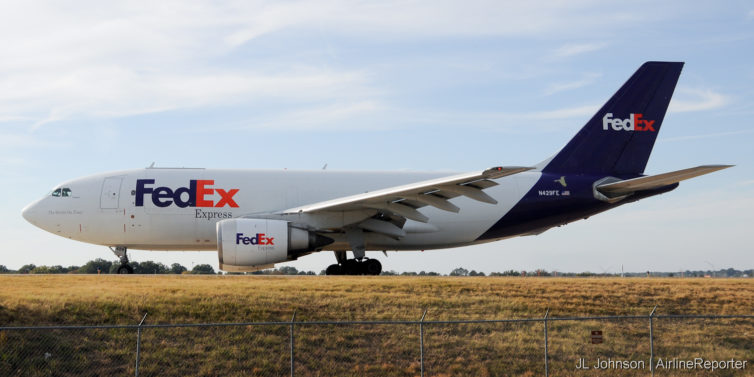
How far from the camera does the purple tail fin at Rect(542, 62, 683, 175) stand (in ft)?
93.2

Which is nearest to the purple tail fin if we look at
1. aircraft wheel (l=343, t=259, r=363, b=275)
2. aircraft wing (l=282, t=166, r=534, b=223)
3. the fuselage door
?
aircraft wing (l=282, t=166, r=534, b=223)

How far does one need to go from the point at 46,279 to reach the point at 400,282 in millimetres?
9534

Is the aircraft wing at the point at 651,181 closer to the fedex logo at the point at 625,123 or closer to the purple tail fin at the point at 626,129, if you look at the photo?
the purple tail fin at the point at 626,129

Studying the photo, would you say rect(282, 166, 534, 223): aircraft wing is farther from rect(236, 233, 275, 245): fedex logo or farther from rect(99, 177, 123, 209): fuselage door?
rect(99, 177, 123, 209): fuselage door

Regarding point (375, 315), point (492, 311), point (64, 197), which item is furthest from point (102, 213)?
point (492, 311)

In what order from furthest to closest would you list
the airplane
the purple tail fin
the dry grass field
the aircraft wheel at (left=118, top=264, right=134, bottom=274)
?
the purple tail fin < the aircraft wheel at (left=118, top=264, right=134, bottom=274) < the airplane < the dry grass field

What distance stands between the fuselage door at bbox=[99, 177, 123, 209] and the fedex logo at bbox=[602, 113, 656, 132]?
17188 millimetres

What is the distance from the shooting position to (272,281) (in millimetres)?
21625

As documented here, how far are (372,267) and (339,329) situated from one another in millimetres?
9435

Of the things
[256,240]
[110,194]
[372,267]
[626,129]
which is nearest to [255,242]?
[256,240]

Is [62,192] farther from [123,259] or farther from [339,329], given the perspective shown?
[339,329]

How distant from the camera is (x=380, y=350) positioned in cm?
1579

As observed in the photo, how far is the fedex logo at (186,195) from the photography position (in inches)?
1023

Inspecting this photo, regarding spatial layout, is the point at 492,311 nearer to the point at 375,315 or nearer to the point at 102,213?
the point at 375,315
